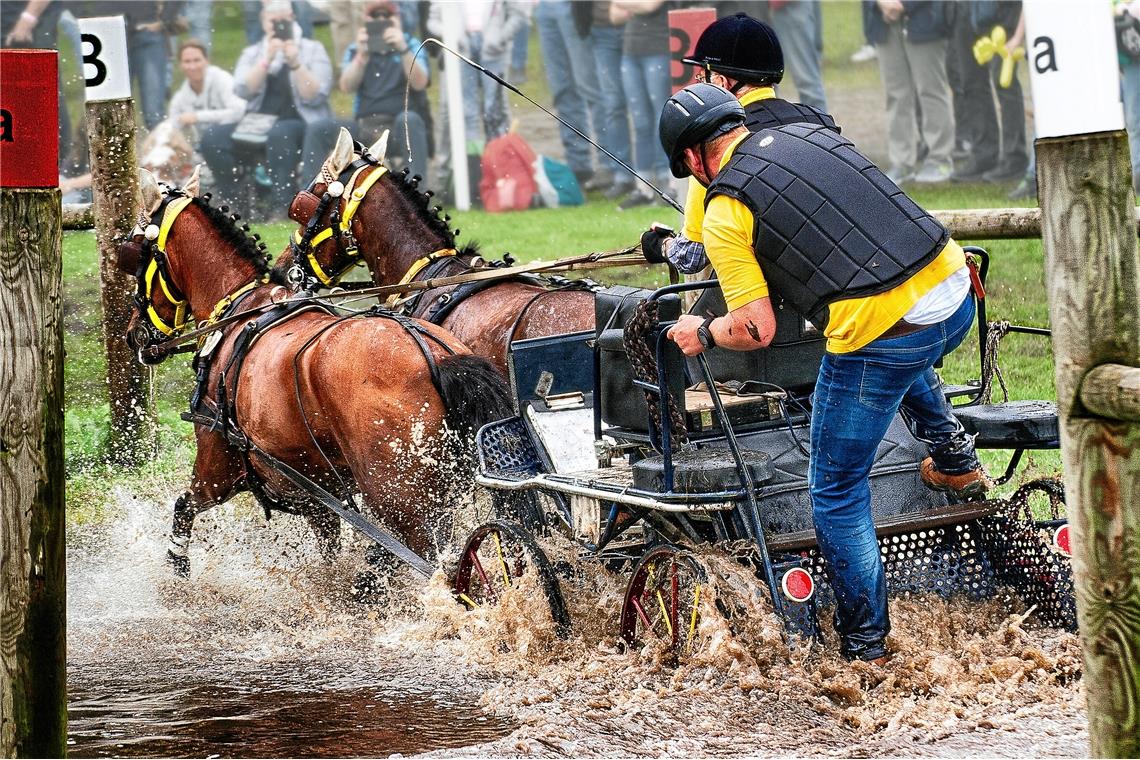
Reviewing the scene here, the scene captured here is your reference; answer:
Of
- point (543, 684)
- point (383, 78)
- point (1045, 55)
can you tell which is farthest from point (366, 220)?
point (383, 78)

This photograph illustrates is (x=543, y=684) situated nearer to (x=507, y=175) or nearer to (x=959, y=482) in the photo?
(x=959, y=482)

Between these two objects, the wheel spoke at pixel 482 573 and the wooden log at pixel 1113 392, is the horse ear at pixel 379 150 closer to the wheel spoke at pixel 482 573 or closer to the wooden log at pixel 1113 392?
the wheel spoke at pixel 482 573

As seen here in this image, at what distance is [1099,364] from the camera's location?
9.88ft

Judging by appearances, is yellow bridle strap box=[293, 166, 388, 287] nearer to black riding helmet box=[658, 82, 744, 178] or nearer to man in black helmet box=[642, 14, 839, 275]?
man in black helmet box=[642, 14, 839, 275]

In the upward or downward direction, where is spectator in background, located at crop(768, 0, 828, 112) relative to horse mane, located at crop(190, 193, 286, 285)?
upward

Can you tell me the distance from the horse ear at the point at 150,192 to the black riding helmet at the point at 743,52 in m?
3.02

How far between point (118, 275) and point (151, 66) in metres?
7.06

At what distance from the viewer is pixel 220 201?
46.8 feet

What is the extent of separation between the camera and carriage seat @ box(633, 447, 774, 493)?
4480 mm

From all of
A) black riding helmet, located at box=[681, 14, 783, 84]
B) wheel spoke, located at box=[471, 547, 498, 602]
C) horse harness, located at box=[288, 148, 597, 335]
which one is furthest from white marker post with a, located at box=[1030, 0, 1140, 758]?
horse harness, located at box=[288, 148, 597, 335]

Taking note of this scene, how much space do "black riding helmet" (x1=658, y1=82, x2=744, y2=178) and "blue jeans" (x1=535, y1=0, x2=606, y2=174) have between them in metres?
9.54

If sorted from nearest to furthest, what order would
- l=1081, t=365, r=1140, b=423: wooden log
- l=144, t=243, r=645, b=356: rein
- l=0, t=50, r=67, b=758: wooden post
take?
l=1081, t=365, r=1140, b=423: wooden log < l=0, t=50, r=67, b=758: wooden post < l=144, t=243, r=645, b=356: rein

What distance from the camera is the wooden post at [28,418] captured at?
386cm

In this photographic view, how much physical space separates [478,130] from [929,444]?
34.4 ft
